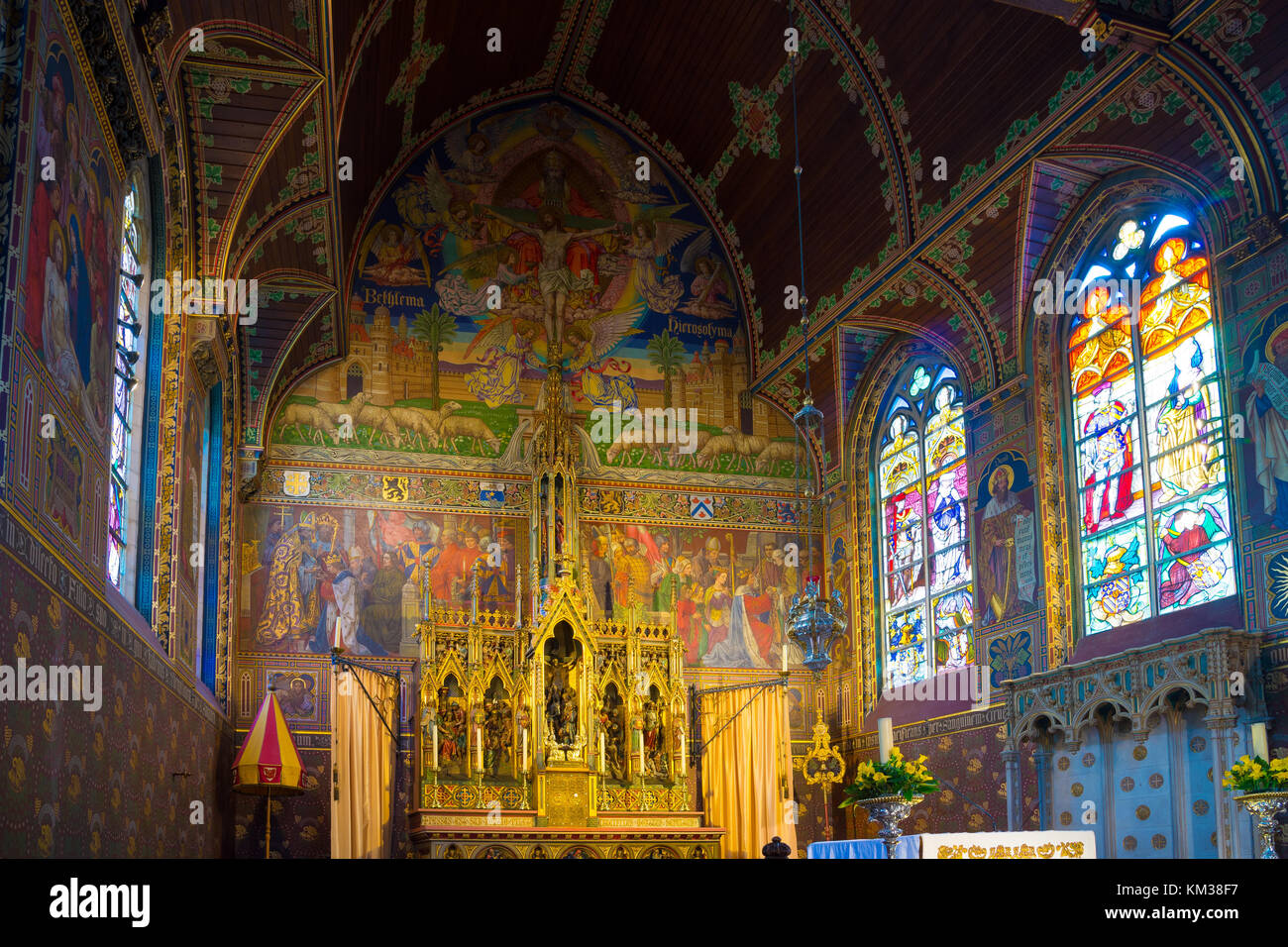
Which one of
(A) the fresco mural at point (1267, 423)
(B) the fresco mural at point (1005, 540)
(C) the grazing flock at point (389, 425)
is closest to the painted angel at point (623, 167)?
(C) the grazing flock at point (389, 425)

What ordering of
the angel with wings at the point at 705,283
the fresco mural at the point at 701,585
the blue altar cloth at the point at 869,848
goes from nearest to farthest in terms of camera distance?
the blue altar cloth at the point at 869,848 → the fresco mural at the point at 701,585 → the angel with wings at the point at 705,283

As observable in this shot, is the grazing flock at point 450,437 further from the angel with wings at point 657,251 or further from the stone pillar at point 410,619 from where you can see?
the angel with wings at point 657,251

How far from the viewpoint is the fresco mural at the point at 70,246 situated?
6.77m

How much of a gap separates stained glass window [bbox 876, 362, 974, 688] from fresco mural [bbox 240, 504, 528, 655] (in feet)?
17.0

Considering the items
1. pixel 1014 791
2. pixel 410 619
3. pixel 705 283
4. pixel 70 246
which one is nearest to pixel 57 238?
pixel 70 246

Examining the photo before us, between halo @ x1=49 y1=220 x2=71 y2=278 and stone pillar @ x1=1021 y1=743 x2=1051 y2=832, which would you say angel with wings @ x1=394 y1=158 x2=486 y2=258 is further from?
halo @ x1=49 y1=220 x2=71 y2=278

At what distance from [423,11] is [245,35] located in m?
5.43

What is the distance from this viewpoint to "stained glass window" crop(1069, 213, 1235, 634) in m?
12.0

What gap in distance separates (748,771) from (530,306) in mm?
7376

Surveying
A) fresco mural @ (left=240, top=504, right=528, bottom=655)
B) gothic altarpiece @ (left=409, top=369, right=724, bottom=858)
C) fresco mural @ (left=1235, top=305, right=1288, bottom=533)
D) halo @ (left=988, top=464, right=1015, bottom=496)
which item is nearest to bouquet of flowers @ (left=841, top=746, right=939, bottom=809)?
fresco mural @ (left=1235, top=305, right=1288, bottom=533)

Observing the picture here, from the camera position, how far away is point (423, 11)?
1516cm

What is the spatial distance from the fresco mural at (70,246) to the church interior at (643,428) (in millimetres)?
57

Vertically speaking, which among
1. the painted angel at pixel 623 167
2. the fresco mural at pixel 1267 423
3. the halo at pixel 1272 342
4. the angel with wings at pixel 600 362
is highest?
the painted angel at pixel 623 167
